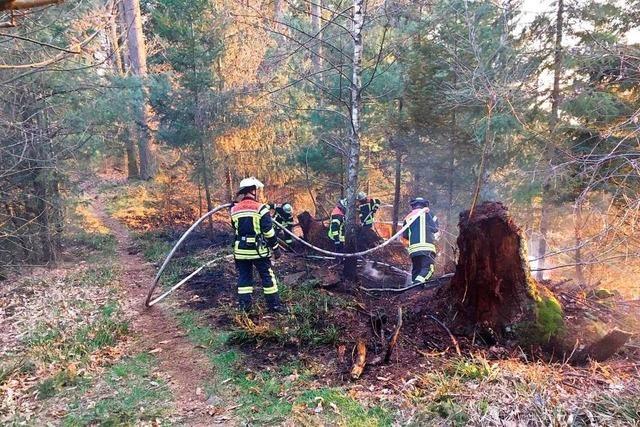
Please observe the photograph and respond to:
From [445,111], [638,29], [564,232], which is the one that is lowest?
[564,232]

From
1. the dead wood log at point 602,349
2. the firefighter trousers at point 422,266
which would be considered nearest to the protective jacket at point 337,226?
the firefighter trousers at point 422,266

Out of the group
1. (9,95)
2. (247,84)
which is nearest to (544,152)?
(247,84)

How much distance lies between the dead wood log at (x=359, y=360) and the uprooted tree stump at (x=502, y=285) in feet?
5.18

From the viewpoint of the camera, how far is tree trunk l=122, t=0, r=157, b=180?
18.9 metres

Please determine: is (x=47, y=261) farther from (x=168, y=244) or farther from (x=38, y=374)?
(x=38, y=374)

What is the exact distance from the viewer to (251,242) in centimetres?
766

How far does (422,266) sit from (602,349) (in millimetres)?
4141

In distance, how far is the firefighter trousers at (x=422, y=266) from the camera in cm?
905

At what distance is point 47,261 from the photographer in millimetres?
12336

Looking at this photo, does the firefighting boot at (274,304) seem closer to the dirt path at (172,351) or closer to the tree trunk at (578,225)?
the dirt path at (172,351)

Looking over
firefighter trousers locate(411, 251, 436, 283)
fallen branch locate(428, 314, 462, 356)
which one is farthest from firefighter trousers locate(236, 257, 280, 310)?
firefighter trousers locate(411, 251, 436, 283)

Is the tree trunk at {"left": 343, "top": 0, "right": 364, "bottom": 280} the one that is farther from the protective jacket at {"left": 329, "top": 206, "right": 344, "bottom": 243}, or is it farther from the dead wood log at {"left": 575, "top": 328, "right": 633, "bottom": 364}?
the dead wood log at {"left": 575, "top": 328, "right": 633, "bottom": 364}

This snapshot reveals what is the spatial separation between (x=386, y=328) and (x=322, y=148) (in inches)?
433

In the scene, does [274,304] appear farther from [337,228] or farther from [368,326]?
[337,228]
